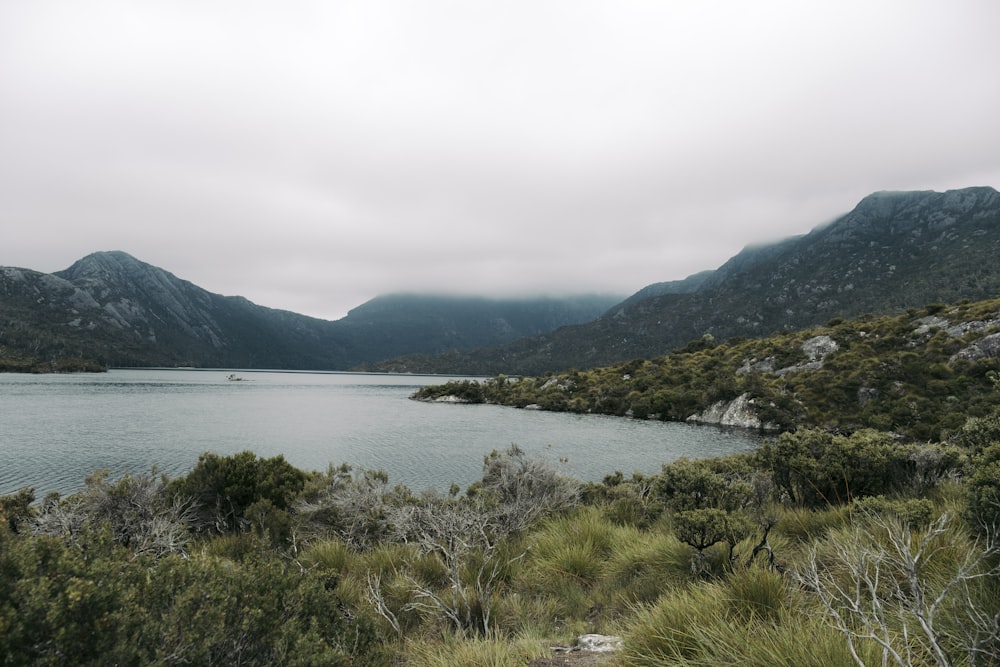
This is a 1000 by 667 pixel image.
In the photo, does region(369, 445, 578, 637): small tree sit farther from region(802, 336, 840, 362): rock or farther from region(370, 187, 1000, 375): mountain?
region(370, 187, 1000, 375): mountain

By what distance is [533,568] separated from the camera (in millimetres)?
8523

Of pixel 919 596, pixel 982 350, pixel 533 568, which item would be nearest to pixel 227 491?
pixel 533 568

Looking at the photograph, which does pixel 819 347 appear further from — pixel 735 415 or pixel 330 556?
pixel 330 556

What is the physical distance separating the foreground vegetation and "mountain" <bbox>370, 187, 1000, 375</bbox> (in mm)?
117747

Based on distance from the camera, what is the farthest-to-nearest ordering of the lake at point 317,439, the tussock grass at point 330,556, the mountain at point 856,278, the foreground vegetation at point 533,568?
the mountain at point 856,278 → the lake at point 317,439 → the tussock grass at point 330,556 → the foreground vegetation at point 533,568

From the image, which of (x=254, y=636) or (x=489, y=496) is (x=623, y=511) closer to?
(x=489, y=496)

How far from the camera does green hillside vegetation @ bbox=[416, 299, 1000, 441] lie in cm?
4156

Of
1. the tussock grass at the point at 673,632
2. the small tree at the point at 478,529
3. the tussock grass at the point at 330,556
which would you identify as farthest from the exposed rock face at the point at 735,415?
the tussock grass at the point at 673,632

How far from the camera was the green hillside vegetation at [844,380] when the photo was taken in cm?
4156

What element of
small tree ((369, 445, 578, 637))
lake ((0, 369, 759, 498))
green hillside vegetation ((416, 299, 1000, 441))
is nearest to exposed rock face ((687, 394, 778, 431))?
green hillside vegetation ((416, 299, 1000, 441))

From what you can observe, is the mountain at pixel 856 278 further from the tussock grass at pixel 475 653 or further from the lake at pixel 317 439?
the tussock grass at pixel 475 653

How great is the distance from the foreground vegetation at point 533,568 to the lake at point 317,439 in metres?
7.48

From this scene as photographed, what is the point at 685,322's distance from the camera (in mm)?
172625

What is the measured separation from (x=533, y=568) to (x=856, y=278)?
17140cm
